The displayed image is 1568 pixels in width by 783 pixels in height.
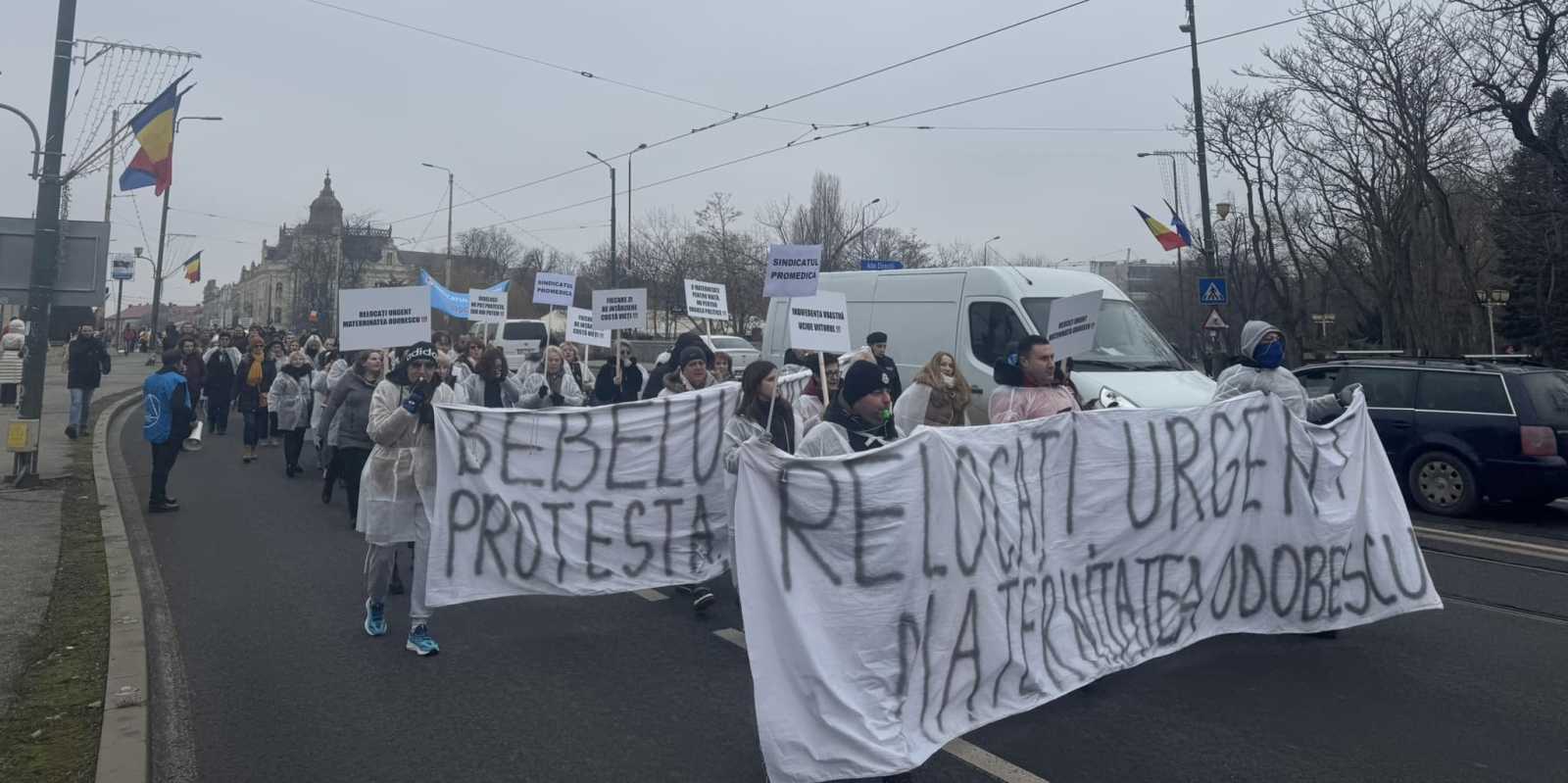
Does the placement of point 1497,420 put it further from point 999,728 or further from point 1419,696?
point 999,728

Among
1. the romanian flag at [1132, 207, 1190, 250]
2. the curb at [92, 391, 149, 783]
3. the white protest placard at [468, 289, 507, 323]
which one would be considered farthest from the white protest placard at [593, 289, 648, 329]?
the romanian flag at [1132, 207, 1190, 250]

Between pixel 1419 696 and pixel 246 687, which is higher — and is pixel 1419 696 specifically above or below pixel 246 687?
above

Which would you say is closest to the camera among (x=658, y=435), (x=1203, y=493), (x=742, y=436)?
(x=1203, y=493)

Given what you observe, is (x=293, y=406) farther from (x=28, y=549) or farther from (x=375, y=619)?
(x=375, y=619)

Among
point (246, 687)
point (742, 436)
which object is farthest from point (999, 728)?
point (246, 687)

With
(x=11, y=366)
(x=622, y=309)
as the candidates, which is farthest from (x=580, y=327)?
(x=11, y=366)

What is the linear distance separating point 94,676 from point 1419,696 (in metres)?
6.31

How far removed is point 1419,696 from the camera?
494 centimetres

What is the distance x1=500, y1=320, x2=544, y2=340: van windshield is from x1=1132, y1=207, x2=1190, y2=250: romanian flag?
1538cm

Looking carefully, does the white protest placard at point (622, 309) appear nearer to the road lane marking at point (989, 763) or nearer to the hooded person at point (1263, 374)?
the hooded person at point (1263, 374)

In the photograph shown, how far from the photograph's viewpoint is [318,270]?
59250 mm

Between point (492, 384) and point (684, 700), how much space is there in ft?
17.7

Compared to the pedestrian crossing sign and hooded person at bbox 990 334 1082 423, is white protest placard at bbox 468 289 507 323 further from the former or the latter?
the pedestrian crossing sign

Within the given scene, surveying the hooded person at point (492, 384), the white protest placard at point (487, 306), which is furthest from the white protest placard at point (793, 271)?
the white protest placard at point (487, 306)
